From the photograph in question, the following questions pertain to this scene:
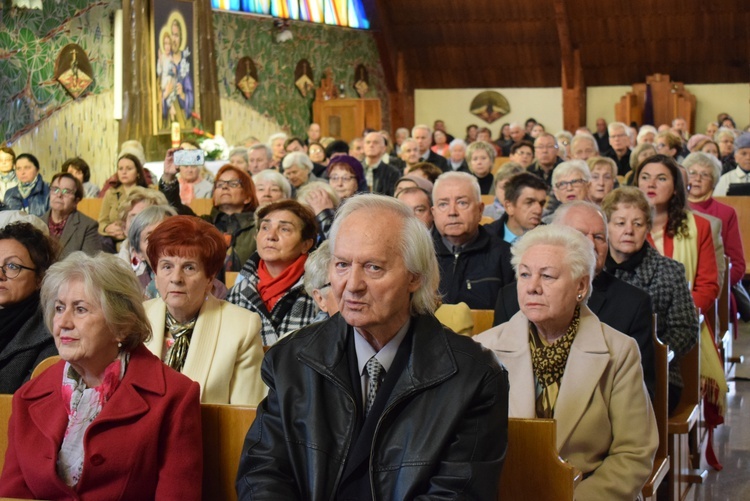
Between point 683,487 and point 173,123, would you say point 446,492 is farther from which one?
point 173,123

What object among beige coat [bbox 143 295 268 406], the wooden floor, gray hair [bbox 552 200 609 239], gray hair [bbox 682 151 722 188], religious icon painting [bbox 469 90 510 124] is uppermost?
religious icon painting [bbox 469 90 510 124]

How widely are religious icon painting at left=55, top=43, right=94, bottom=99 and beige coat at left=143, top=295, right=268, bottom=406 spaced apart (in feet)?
32.1

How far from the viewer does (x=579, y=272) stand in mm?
3160

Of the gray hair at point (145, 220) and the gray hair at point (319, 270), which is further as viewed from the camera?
the gray hair at point (145, 220)

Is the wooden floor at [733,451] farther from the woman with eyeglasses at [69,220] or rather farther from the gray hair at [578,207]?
the woman with eyeglasses at [69,220]

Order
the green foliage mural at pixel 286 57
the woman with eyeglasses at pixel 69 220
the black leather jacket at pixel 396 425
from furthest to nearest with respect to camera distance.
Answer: the green foliage mural at pixel 286 57 < the woman with eyeglasses at pixel 69 220 < the black leather jacket at pixel 396 425

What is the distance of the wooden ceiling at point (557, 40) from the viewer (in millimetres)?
18703

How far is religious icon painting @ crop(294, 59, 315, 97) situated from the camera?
1753 centimetres

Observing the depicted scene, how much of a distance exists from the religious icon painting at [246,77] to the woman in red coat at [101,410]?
13.5m

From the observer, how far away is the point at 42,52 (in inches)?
479

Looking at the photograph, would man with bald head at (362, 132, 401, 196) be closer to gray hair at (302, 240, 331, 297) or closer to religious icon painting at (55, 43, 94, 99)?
religious icon painting at (55, 43, 94, 99)

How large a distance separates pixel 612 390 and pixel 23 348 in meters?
1.86

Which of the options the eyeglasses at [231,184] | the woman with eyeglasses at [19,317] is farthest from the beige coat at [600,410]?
the eyeglasses at [231,184]

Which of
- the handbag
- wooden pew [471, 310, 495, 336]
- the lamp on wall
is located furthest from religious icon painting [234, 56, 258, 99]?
wooden pew [471, 310, 495, 336]
